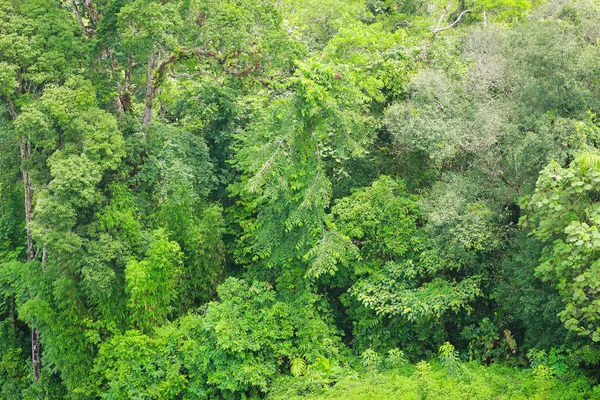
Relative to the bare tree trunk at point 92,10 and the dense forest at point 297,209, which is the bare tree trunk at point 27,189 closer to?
the dense forest at point 297,209

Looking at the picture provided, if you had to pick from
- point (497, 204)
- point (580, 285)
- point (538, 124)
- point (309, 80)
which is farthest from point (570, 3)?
point (580, 285)

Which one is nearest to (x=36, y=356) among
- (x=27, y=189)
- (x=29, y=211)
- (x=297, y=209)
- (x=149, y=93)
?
(x=29, y=211)

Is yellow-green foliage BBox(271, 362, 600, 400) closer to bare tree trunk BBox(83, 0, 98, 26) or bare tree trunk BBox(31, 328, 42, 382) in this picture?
bare tree trunk BBox(31, 328, 42, 382)

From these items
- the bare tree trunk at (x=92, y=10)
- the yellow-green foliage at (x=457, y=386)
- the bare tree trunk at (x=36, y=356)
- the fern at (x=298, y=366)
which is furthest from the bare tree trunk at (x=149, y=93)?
the yellow-green foliage at (x=457, y=386)

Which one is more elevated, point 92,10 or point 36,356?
point 92,10

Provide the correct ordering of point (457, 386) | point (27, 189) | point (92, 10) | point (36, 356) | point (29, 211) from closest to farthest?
point (457, 386) → point (27, 189) → point (29, 211) → point (92, 10) → point (36, 356)

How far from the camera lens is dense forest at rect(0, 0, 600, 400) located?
30.6 feet

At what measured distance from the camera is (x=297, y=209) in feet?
34.3

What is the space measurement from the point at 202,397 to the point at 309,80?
5.52 meters

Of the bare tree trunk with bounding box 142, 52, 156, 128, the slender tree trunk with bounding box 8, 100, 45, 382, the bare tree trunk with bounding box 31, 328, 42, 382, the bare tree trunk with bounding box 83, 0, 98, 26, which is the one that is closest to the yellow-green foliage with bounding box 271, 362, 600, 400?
the slender tree trunk with bounding box 8, 100, 45, 382

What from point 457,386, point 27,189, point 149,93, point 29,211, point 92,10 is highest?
point 92,10

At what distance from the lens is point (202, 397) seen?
10055 millimetres

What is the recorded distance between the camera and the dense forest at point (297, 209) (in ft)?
30.6

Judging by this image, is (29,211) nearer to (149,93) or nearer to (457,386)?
(149,93)
